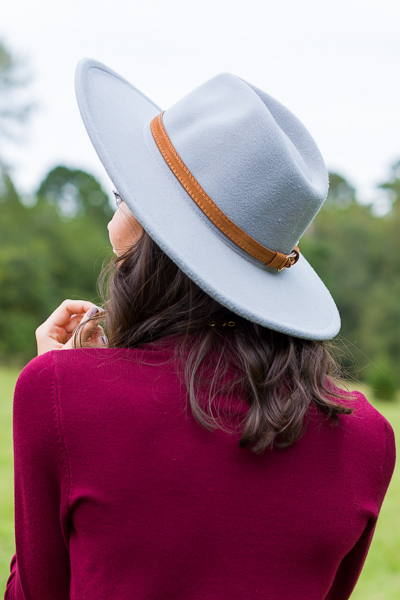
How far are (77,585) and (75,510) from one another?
0.13 m

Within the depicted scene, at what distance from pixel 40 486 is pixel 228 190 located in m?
0.65

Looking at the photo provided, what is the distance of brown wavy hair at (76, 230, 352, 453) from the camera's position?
94 cm

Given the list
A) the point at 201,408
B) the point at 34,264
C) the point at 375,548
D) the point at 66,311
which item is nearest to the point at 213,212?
the point at 201,408

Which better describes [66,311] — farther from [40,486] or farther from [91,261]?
[91,261]

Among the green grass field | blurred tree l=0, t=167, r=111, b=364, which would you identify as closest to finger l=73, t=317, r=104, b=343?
the green grass field

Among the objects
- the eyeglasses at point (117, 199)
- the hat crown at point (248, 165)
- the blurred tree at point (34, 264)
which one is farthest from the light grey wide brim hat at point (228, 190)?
the blurred tree at point (34, 264)

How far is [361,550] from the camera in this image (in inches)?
44.2

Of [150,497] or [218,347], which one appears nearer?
[150,497]

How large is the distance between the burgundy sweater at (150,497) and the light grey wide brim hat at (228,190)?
0.65 feet

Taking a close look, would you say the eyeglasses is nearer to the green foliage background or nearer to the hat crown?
the hat crown

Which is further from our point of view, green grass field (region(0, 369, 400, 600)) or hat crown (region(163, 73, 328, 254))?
green grass field (region(0, 369, 400, 600))

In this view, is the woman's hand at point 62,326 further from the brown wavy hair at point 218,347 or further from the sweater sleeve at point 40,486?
the sweater sleeve at point 40,486

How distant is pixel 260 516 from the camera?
907 millimetres

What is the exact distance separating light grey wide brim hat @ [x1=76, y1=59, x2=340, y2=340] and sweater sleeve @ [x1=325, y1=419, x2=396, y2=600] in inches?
10.4
